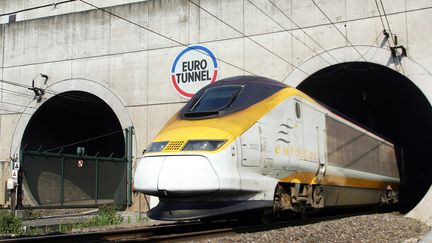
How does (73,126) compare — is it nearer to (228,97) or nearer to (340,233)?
(228,97)

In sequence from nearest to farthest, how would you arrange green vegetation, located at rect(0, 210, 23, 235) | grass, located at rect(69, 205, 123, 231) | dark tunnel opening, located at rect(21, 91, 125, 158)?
green vegetation, located at rect(0, 210, 23, 235), grass, located at rect(69, 205, 123, 231), dark tunnel opening, located at rect(21, 91, 125, 158)

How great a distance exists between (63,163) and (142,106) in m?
4.37

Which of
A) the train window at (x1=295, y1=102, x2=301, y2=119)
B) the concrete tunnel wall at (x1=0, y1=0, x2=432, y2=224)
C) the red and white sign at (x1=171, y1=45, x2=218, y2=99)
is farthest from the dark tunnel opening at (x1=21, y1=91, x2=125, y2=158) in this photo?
the train window at (x1=295, y1=102, x2=301, y2=119)

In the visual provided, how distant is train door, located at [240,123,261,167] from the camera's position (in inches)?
375

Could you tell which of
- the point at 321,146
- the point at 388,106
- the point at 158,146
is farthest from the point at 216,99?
the point at 388,106

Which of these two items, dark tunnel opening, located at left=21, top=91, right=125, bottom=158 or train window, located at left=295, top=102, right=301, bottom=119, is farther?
dark tunnel opening, located at left=21, top=91, right=125, bottom=158

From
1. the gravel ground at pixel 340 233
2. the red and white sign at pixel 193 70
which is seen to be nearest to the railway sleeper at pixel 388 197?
the gravel ground at pixel 340 233

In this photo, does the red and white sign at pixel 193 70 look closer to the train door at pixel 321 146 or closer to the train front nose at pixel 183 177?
the train door at pixel 321 146

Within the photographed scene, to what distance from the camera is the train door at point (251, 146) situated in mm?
9523

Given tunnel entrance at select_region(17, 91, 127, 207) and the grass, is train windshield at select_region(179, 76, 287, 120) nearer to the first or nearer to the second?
the grass

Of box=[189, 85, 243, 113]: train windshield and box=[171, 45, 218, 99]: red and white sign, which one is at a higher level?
box=[171, 45, 218, 99]: red and white sign

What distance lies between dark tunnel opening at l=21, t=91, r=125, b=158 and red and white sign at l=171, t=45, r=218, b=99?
6139mm

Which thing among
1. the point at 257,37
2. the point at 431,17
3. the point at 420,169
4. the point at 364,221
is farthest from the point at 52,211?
the point at 420,169

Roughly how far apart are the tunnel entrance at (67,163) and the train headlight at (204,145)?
13.7 m
